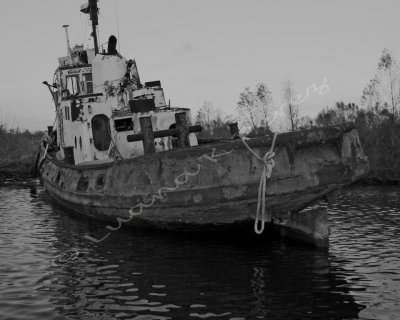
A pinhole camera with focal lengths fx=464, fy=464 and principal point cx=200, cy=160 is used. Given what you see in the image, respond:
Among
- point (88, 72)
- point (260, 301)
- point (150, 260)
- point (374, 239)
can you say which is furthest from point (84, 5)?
point (260, 301)

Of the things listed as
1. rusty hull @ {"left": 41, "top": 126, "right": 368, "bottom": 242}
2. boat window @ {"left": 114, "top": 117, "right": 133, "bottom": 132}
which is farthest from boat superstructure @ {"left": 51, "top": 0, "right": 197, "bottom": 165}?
rusty hull @ {"left": 41, "top": 126, "right": 368, "bottom": 242}

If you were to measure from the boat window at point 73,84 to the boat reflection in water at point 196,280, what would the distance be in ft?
25.1

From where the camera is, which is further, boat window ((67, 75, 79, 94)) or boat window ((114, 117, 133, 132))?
boat window ((67, 75, 79, 94))

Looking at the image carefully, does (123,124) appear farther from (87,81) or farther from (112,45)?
(87,81)

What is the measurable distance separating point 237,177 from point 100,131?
254 inches

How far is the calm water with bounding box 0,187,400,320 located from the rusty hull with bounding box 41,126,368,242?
84cm

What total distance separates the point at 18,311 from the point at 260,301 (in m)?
3.64

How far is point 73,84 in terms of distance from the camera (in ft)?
57.4

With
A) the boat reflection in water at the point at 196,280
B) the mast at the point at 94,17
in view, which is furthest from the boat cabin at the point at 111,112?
the boat reflection in water at the point at 196,280

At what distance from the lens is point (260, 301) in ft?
23.5

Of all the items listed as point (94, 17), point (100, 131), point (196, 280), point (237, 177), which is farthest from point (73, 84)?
point (196, 280)

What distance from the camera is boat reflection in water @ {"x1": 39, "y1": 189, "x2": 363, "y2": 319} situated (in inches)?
271

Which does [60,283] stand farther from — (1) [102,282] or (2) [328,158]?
(2) [328,158]

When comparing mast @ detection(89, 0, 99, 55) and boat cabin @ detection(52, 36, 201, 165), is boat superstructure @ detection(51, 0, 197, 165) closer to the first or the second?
boat cabin @ detection(52, 36, 201, 165)
